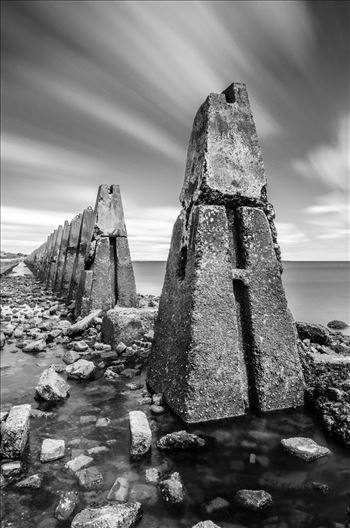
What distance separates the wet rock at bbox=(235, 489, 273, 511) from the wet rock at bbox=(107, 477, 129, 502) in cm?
71

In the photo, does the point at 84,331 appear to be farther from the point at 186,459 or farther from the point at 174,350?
the point at 186,459

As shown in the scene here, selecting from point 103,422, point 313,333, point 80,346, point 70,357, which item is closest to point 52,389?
point 103,422

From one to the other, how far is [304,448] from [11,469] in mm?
2209

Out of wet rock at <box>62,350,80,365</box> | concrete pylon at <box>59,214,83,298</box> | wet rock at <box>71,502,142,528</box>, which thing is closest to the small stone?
wet rock at <box>71,502,142,528</box>

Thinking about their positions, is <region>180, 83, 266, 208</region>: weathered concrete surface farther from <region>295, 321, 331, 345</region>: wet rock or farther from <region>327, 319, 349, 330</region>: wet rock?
<region>327, 319, 349, 330</region>: wet rock

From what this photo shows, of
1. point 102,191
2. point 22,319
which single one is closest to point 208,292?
point 102,191

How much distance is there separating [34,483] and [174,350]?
1.83m

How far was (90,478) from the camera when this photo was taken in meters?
2.46

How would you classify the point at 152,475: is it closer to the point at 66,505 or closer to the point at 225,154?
the point at 66,505

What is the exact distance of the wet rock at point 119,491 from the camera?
89.3 inches

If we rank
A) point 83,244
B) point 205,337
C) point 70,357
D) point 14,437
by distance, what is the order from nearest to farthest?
1. point 14,437
2. point 205,337
3. point 70,357
4. point 83,244

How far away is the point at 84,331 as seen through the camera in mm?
7445

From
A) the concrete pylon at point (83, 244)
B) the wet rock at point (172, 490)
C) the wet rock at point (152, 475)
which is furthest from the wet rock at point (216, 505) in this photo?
the concrete pylon at point (83, 244)

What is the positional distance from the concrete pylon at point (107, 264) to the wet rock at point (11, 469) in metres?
5.86
